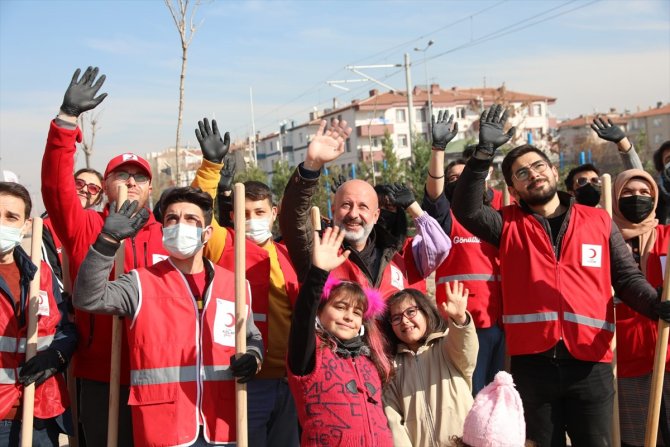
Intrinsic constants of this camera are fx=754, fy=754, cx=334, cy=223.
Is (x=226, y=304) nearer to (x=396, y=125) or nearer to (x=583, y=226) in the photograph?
(x=583, y=226)

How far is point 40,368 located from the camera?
393 centimetres

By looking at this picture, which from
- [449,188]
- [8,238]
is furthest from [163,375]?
[449,188]

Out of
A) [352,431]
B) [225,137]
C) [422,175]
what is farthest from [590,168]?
[422,175]

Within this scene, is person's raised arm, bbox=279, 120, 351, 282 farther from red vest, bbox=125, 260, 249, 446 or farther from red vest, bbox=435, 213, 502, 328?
red vest, bbox=435, 213, 502, 328

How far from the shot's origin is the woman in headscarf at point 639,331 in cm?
491

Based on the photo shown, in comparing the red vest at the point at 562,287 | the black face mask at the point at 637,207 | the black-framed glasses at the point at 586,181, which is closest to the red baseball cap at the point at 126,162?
the red vest at the point at 562,287

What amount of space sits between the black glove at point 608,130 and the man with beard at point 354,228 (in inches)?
82.6

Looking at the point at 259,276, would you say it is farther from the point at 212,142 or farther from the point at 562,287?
the point at 562,287

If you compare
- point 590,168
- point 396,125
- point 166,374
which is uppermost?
point 396,125

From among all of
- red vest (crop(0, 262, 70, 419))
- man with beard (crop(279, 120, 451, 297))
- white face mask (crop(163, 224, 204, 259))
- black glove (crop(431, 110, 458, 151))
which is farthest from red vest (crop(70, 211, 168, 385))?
black glove (crop(431, 110, 458, 151))

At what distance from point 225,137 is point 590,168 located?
3797 millimetres

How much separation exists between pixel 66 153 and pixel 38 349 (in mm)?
1085

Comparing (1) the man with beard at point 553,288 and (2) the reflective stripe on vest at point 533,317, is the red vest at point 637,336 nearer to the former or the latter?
(1) the man with beard at point 553,288

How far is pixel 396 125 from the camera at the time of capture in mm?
85875
